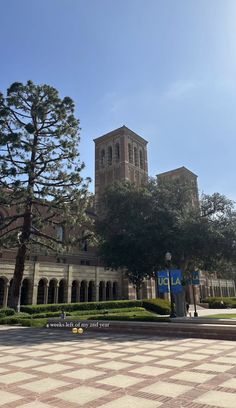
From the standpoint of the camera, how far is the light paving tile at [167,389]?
5.99 m

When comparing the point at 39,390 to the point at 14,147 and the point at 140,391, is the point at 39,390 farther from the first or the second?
the point at 14,147

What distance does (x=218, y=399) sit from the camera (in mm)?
5637

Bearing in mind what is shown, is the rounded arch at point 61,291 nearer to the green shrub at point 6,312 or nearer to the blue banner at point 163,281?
the green shrub at point 6,312

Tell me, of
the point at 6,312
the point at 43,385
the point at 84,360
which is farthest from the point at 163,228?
the point at 43,385

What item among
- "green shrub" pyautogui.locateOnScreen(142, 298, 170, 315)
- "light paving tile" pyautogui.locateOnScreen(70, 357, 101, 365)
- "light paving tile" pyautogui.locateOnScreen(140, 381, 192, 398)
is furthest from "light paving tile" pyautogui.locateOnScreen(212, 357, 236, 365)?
"green shrub" pyautogui.locateOnScreen(142, 298, 170, 315)

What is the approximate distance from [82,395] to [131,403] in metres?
1.01

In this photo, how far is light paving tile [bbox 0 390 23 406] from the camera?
563 cm

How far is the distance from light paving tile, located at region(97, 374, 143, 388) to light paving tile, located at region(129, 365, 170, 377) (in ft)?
1.78

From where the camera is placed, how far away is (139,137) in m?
64.1

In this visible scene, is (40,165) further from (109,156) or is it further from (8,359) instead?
(109,156)

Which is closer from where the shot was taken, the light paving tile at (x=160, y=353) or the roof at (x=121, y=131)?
the light paving tile at (x=160, y=353)

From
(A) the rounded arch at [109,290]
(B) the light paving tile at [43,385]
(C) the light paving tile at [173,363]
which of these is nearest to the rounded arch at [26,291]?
(A) the rounded arch at [109,290]

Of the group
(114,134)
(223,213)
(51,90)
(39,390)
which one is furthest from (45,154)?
(114,134)

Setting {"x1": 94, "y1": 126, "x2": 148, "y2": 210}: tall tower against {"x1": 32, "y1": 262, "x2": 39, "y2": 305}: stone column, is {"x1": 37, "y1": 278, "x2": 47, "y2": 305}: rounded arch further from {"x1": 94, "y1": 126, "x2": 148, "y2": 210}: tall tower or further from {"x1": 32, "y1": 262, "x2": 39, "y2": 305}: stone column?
{"x1": 94, "y1": 126, "x2": 148, "y2": 210}: tall tower
